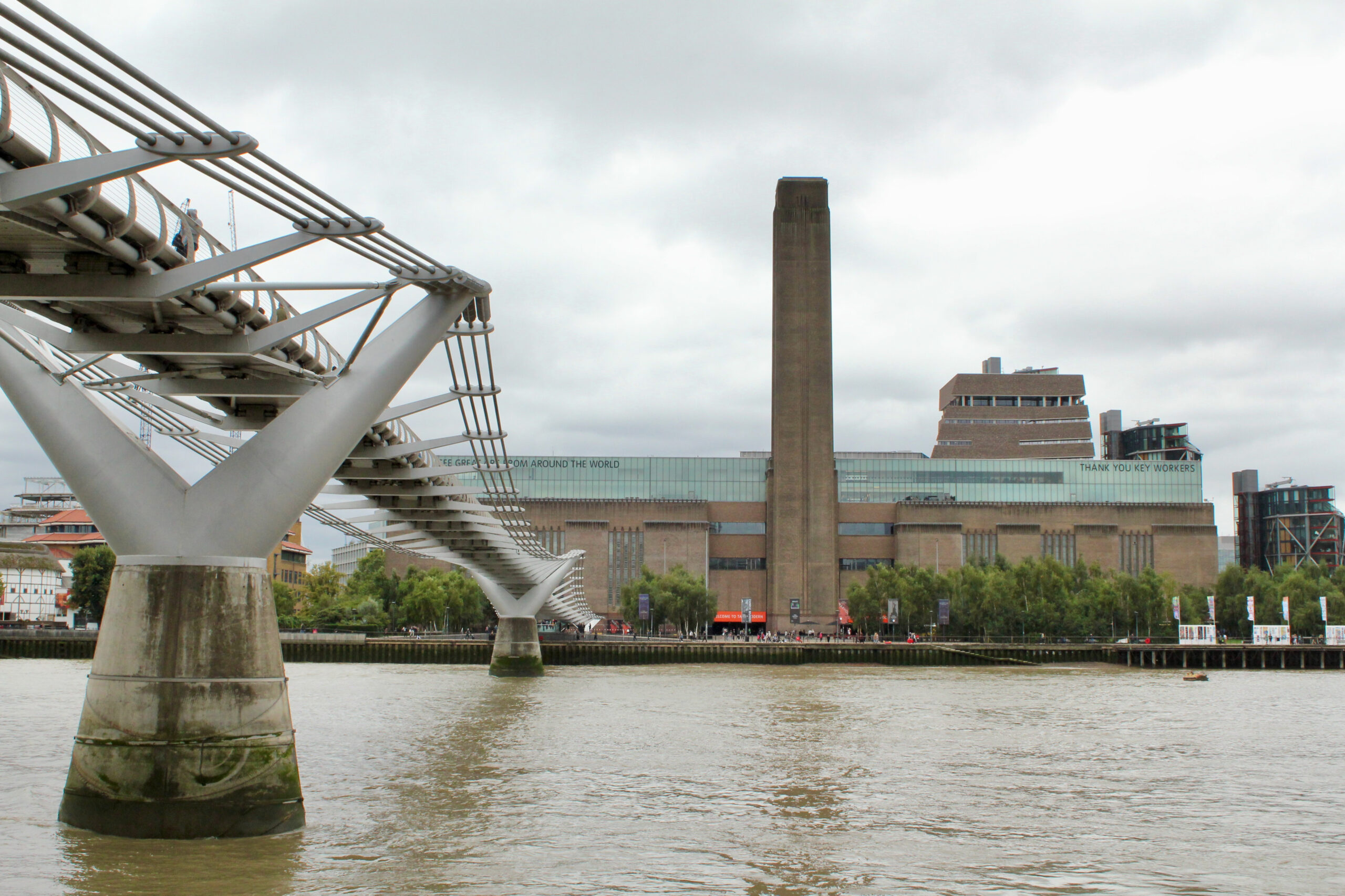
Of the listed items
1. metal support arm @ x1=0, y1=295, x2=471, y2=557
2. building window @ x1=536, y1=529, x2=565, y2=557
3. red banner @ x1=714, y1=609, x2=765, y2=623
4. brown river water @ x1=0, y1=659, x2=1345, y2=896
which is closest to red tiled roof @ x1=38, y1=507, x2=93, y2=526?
building window @ x1=536, y1=529, x2=565, y2=557

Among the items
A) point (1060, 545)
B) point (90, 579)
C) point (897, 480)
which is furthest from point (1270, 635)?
point (90, 579)

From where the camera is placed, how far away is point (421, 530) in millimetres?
43719

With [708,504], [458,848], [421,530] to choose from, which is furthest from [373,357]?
[708,504]

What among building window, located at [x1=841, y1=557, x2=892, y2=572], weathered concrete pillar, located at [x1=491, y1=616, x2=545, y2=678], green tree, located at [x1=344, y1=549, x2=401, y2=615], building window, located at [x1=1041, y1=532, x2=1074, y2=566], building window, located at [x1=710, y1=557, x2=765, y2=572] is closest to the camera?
weathered concrete pillar, located at [x1=491, y1=616, x2=545, y2=678]

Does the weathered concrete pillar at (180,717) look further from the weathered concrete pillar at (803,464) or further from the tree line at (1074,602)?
the weathered concrete pillar at (803,464)

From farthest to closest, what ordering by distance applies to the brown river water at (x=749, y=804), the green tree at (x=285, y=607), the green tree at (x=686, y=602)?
the green tree at (x=686, y=602) → the green tree at (x=285, y=607) → the brown river water at (x=749, y=804)

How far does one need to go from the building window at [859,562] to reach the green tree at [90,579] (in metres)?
62.9

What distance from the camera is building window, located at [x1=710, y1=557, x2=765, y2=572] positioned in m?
124

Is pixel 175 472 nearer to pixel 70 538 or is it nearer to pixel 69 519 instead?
pixel 70 538

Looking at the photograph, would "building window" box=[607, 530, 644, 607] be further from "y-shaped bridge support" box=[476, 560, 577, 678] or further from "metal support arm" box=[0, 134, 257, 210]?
"metal support arm" box=[0, 134, 257, 210]

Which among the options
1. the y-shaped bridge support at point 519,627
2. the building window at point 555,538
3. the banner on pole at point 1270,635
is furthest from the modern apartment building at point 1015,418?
the y-shaped bridge support at point 519,627

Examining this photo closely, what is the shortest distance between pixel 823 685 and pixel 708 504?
69.4 m

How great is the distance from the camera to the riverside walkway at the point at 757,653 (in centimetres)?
8375

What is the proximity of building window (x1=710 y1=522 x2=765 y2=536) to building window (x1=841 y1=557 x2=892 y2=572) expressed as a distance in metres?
8.09
